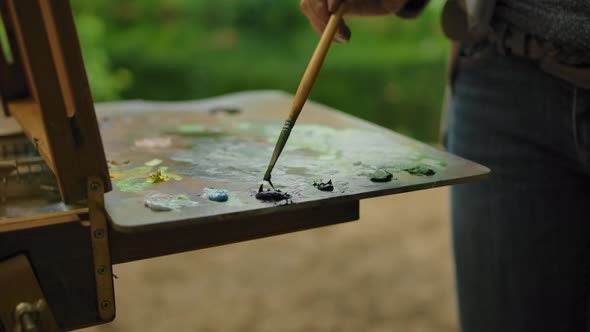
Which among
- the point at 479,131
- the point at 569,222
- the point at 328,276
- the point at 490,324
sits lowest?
the point at 328,276

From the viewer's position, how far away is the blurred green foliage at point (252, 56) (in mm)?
2881

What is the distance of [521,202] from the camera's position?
85 cm

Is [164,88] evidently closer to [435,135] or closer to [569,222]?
[435,135]

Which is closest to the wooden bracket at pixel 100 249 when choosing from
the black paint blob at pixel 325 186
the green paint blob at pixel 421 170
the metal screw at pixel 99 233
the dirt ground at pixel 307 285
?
the metal screw at pixel 99 233

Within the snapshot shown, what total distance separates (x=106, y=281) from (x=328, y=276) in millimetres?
1494

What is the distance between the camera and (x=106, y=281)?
618 mm

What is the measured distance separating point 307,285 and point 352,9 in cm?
133

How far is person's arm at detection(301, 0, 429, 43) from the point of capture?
2.53 feet

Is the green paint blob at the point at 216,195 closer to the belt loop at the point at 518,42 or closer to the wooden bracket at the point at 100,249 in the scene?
the wooden bracket at the point at 100,249

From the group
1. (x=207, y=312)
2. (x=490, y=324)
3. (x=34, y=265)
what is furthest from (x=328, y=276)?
(x=34, y=265)

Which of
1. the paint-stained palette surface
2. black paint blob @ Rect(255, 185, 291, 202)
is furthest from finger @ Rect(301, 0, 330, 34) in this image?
black paint blob @ Rect(255, 185, 291, 202)

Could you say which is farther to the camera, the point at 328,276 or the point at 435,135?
the point at 435,135

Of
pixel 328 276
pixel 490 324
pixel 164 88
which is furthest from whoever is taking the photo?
pixel 164 88

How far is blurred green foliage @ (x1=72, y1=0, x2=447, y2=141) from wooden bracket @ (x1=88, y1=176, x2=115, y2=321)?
7.25 feet
